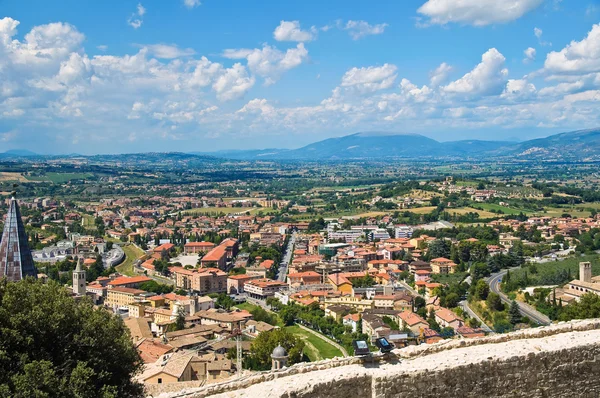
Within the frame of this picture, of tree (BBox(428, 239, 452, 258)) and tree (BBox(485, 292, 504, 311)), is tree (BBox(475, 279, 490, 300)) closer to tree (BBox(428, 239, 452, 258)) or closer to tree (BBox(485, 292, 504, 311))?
tree (BBox(485, 292, 504, 311))

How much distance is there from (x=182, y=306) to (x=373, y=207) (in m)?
62.2

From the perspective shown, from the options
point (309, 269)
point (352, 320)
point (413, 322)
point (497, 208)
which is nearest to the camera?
point (413, 322)

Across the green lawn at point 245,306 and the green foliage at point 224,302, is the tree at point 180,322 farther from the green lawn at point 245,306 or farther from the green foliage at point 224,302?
the green lawn at point 245,306

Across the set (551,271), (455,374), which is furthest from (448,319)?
(455,374)

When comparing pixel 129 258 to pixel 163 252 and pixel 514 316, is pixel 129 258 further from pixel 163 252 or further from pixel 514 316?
pixel 514 316

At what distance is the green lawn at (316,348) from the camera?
25375 millimetres

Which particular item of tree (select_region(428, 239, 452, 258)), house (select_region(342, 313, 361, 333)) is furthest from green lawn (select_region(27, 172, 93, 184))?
house (select_region(342, 313, 361, 333))

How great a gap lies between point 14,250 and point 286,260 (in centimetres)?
4283

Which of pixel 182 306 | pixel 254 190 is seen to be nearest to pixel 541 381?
pixel 182 306

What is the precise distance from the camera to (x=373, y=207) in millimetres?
93188

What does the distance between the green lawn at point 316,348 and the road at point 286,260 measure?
1805cm

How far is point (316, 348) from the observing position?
2714 centimetres

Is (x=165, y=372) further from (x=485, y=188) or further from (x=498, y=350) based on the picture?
(x=485, y=188)

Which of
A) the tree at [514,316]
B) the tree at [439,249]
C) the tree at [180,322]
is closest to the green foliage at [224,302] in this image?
the tree at [180,322]
